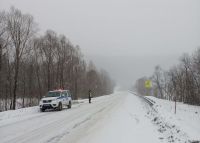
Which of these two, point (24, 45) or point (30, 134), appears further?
point (24, 45)

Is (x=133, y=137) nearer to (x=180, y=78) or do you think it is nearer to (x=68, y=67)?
(x=68, y=67)

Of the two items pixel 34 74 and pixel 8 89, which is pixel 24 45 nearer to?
pixel 8 89

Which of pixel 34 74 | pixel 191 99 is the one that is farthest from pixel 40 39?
pixel 191 99

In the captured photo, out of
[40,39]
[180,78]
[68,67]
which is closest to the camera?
[40,39]

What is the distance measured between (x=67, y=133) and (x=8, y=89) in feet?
140

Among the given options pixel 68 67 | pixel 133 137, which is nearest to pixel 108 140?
pixel 133 137

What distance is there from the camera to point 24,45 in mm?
44031

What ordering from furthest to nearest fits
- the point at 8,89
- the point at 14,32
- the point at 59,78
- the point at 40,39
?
the point at 59,78
the point at 40,39
the point at 8,89
the point at 14,32

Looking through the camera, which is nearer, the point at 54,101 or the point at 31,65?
the point at 54,101

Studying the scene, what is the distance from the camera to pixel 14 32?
43.6 m

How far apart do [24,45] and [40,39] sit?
46.6 ft

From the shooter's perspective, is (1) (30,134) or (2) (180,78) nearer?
(1) (30,134)

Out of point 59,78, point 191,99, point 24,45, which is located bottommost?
point 191,99

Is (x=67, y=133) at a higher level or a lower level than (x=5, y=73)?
lower
